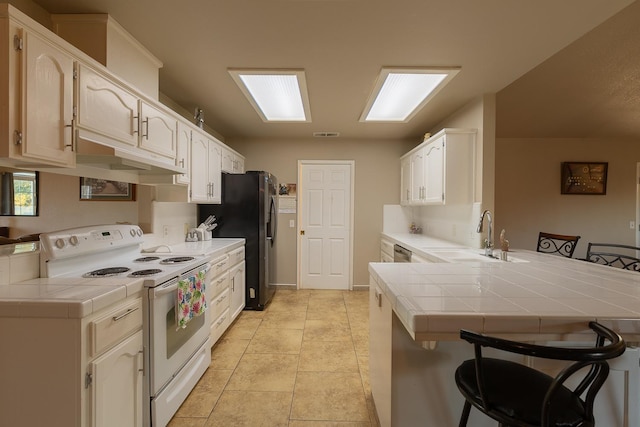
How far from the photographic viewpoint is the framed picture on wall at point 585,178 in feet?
14.5

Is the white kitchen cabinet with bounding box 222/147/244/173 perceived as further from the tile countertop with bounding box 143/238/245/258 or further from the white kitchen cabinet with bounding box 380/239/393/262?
the white kitchen cabinet with bounding box 380/239/393/262

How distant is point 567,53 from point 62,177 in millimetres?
4361

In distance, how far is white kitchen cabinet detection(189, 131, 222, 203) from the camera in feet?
8.89

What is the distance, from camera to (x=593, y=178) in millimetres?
4426

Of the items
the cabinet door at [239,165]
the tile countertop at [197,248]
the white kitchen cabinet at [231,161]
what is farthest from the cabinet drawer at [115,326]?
the cabinet door at [239,165]

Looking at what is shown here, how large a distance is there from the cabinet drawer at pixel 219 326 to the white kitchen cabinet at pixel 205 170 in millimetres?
A: 1159

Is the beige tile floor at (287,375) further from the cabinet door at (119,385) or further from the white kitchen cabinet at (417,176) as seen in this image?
the white kitchen cabinet at (417,176)

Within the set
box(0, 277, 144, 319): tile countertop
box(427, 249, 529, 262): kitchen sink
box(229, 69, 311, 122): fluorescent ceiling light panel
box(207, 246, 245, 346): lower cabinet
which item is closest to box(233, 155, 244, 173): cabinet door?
box(229, 69, 311, 122): fluorescent ceiling light panel

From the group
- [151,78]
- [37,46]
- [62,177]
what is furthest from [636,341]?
[151,78]

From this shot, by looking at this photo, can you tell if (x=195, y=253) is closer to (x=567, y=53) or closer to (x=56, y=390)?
(x=56, y=390)

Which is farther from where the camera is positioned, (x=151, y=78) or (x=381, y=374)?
(x=151, y=78)

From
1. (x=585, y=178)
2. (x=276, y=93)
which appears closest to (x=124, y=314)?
(x=276, y=93)

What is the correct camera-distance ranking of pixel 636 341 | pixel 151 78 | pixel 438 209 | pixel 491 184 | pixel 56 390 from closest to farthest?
1. pixel 636 341
2. pixel 56 390
3. pixel 151 78
4. pixel 491 184
5. pixel 438 209

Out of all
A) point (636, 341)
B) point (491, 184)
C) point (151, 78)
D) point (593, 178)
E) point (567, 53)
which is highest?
point (567, 53)
